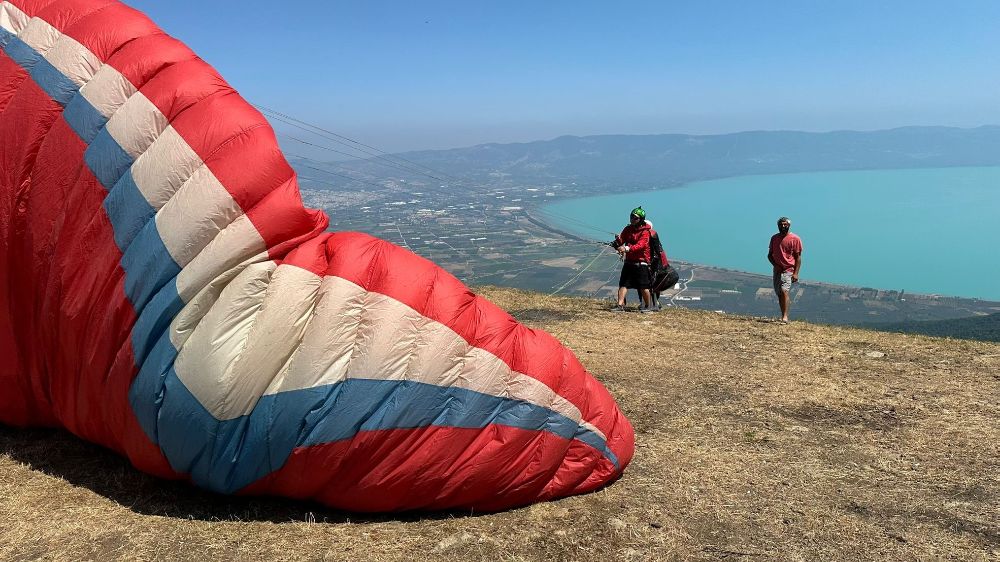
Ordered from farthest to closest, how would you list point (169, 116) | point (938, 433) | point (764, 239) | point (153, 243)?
point (764, 239), point (938, 433), point (169, 116), point (153, 243)

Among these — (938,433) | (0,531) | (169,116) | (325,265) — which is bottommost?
(0,531)

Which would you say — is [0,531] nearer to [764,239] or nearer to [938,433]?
[938,433]

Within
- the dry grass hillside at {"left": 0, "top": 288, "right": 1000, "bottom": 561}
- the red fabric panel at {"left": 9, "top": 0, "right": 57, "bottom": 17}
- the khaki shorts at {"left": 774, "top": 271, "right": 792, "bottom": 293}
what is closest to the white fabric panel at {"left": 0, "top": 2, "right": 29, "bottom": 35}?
the red fabric panel at {"left": 9, "top": 0, "right": 57, "bottom": 17}

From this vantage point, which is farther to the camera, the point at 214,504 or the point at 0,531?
the point at 214,504

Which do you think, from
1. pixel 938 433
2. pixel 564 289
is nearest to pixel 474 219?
pixel 564 289

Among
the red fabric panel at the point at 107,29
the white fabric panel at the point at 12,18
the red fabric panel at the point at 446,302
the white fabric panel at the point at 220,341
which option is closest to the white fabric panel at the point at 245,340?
the white fabric panel at the point at 220,341

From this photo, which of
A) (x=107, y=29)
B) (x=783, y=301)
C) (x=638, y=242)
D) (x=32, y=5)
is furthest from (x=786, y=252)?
(x=32, y=5)

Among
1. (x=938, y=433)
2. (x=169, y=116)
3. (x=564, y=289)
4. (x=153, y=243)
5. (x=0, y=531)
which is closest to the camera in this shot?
(x=0, y=531)
